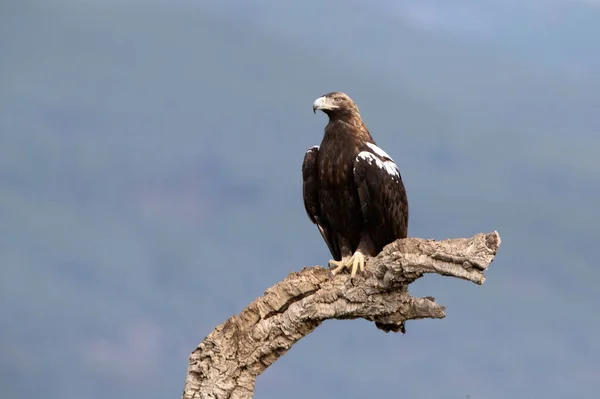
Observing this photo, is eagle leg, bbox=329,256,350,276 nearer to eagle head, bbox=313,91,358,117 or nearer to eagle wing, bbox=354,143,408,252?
eagle wing, bbox=354,143,408,252

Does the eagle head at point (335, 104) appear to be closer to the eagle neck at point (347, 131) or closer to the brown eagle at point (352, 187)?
the brown eagle at point (352, 187)

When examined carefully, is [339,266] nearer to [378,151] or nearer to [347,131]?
[378,151]

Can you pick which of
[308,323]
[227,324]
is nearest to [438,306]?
[308,323]

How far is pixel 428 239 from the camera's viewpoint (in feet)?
26.0

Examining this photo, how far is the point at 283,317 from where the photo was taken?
8.61m

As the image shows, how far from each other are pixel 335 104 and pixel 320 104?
0.57 feet

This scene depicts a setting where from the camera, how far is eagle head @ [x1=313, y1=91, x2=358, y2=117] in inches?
391

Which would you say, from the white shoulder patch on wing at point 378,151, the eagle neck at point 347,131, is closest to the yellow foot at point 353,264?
the white shoulder patch on wing at point 378,151

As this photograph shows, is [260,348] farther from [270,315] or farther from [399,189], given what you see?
[399,189]

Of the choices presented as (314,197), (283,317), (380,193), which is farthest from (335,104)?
(283,317)

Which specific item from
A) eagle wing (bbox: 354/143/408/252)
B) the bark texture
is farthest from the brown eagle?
the bark texture

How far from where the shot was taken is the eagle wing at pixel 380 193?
9.34 meters

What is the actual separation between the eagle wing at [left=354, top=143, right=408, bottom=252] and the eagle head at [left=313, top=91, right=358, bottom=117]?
573mm

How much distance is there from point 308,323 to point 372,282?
771mm
